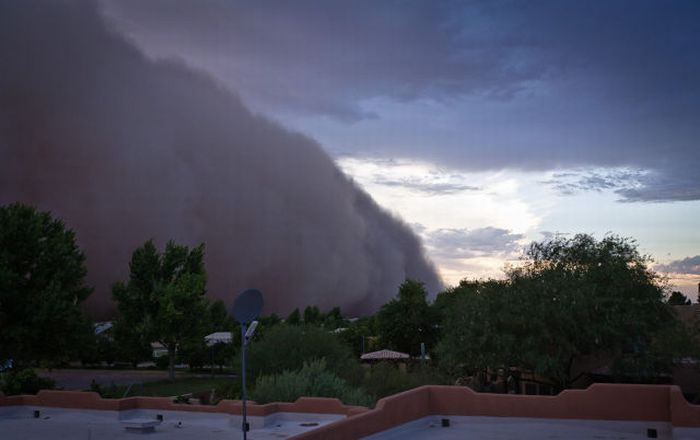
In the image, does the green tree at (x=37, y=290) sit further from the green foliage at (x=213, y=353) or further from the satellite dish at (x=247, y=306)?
the satellite dish at (x=247, y=306)

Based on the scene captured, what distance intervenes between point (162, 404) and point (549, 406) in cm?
1299

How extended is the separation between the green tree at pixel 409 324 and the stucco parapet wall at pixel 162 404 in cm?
3644

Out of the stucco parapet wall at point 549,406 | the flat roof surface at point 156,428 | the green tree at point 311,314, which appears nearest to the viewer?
the stucco parapet wall at point 549,406

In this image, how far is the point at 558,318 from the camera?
86.4 feet

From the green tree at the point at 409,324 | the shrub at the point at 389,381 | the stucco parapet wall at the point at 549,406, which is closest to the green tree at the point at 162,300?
the green tree at the point at 409,324

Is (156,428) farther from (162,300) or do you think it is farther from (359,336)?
(359,336)

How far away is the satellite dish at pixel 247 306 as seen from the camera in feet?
41.8

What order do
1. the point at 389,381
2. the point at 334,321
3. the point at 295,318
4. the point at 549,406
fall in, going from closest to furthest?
the point at 549,406 → the point at 389,381 → the point at 295,318 → the point at 334,321

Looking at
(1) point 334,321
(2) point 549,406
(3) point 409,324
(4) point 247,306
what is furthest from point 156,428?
(1) point 334,321

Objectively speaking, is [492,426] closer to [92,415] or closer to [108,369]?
[92,415]

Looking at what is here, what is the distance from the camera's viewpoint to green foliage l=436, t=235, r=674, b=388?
26.4 m

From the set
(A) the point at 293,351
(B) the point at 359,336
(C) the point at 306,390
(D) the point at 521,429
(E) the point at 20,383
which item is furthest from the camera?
(B) the point at 359,336

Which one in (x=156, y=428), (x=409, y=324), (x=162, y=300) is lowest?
(x=156, y=428)

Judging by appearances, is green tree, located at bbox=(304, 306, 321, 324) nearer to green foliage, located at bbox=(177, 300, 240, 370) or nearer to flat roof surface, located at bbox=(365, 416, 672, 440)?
green foliage, located at bbox=(177, 300, 240, 370)
